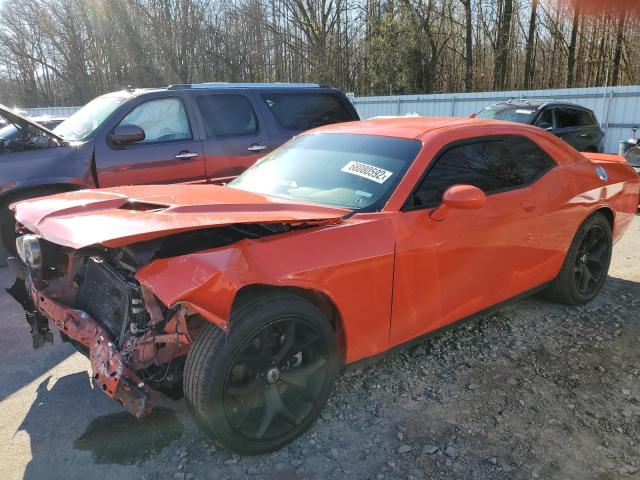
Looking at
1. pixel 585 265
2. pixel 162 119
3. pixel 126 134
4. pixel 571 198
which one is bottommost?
pixel 585 265

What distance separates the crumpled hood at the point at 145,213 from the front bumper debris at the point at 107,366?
0.47 meters

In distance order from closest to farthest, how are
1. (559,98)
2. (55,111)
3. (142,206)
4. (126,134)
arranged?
(142,206) → (126,134) → (559,98) → (55,111)

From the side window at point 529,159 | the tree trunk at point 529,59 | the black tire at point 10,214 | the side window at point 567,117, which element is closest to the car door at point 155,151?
the black tire at point 10,214

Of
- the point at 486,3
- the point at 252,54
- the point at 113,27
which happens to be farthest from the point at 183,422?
the point at 113,27

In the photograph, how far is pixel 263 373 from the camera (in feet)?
7.95

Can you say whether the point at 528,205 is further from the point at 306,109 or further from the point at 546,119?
the point at 546,119

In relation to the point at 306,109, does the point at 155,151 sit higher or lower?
lower

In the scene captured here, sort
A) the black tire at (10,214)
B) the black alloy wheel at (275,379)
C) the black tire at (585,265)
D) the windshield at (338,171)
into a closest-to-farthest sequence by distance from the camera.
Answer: the black alloy wheel at (275,379) < the windshield at (338,171) < the black tire at (585,265) < the black tire at (10,214)

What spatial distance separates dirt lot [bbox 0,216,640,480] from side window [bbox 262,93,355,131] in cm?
390

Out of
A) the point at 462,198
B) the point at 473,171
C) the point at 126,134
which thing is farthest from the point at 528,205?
the point at 126,134

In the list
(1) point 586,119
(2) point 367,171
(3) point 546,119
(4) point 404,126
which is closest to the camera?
(2) point 367,171

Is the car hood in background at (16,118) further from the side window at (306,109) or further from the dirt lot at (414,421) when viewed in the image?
the side window at (306,109)

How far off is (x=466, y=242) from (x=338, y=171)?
917 mm

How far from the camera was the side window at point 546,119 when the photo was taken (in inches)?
Answer: 373
